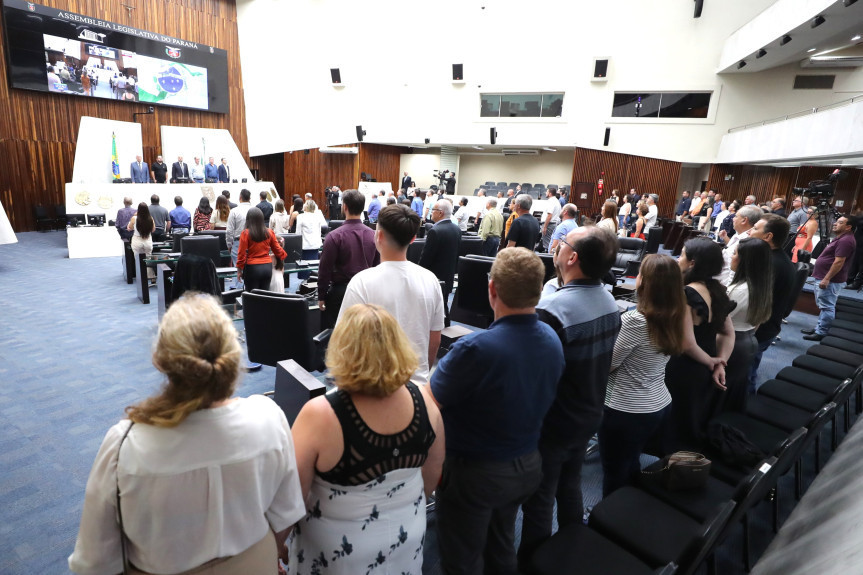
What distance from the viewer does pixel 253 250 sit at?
416 cm

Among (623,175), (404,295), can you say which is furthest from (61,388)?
(623,175)

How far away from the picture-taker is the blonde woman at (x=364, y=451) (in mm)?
1133

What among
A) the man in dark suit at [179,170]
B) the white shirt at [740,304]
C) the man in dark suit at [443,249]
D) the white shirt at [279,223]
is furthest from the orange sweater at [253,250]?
the man in dark suit at [179,170]

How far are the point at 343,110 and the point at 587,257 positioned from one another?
16.5 metres

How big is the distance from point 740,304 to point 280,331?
2922 millimetres

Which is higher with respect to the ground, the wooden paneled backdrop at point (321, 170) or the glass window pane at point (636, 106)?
the glass window pane at point (636, 106)

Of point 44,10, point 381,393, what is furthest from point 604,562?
point 44,10

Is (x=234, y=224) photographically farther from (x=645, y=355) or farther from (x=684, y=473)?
(x=684, y=473)

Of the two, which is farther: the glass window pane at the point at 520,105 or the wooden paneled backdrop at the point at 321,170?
the wooden paneled backdrop at the point at 321,170

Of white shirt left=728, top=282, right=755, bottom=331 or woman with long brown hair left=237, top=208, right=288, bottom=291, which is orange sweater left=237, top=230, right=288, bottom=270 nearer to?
woman with long brown hair left=237, top=208, right=288, bottom=291

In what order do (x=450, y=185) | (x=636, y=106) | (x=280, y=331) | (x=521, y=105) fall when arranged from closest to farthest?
1. (x=280, y=331)
2. (x=636, y=106)
3. (x=521, y=105)
4. (x=450, y=185)

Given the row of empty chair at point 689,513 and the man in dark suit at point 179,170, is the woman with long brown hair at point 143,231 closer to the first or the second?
the row of empty chair at point 689,513

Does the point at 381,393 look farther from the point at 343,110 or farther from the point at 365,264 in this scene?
the point at 343,110

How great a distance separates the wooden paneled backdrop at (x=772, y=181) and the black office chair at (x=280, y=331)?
504 inches
